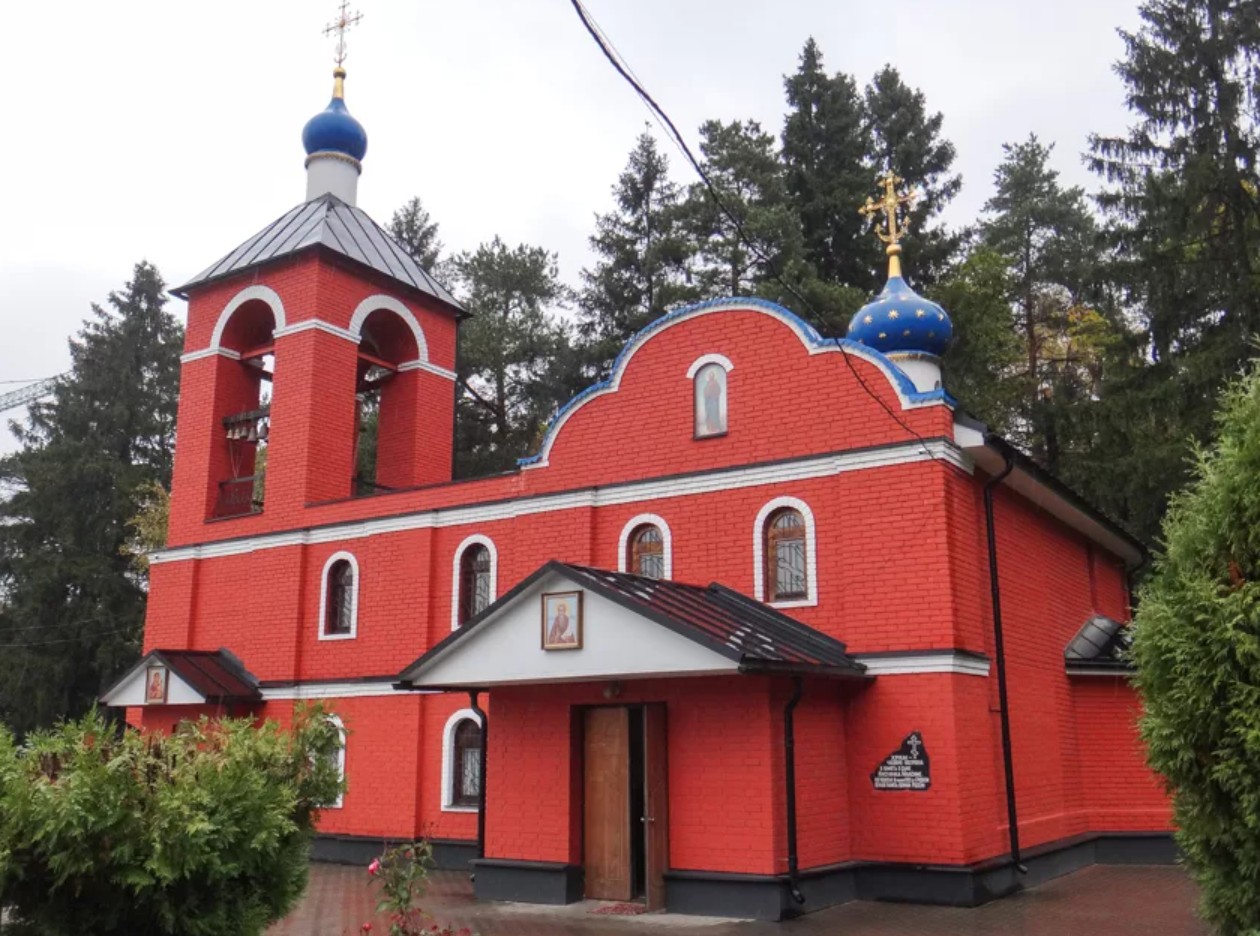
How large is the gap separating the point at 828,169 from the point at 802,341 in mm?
17844

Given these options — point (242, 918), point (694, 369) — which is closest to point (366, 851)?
point (694, 369)

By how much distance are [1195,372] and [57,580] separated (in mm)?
26781

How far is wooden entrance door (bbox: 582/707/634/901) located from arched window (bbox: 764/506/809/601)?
7.09ft

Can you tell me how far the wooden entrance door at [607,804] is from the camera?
10992 mm

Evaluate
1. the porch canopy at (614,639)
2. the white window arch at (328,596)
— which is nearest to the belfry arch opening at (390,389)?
the white window arch at (328,596)

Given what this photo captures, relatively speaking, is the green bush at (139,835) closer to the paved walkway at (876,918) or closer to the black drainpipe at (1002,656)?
the paved walkway at (876,918)

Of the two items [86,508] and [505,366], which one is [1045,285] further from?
[86,508]

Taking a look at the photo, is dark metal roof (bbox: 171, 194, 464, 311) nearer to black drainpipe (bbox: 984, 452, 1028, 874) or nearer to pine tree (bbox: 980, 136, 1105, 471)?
black drainpipe (bbox: 984, 452, 1028, 874)

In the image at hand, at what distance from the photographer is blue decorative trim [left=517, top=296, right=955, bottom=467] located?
38.2 ft

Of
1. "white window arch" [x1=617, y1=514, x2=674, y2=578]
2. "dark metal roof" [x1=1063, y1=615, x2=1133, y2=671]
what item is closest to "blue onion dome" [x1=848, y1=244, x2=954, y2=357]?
"white window arch" [x1=617, y1=514, x2=674, y2=578]

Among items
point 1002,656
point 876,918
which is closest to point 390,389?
point 1002,656

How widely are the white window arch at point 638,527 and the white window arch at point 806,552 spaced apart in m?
1.05

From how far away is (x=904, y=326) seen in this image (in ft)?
45.0

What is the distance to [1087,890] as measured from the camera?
1150 cm
